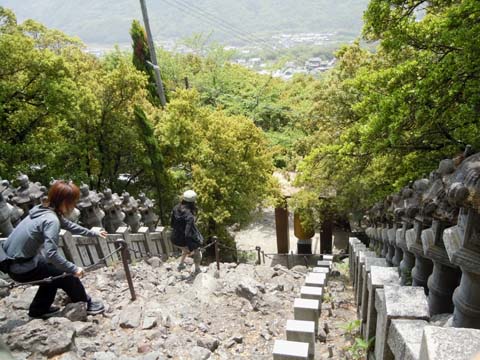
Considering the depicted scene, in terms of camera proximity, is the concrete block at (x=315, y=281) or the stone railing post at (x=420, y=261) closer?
the stone railing post at (x=420, y=261)

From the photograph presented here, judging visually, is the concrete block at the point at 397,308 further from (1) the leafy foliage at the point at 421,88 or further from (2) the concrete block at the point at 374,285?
(1) the leafy foliage at the point at 421,88

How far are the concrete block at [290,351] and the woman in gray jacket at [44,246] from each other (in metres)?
2.31

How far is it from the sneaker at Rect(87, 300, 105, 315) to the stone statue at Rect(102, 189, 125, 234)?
315 cm

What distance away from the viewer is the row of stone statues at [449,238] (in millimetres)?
1959

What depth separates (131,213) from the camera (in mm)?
8625

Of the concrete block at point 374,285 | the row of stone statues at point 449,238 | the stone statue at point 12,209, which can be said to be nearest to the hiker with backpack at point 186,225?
the stone statue at point 12,209

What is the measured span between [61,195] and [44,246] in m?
0.57

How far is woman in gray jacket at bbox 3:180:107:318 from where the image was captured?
3.92m

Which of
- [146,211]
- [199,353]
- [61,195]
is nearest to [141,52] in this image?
[146,211]

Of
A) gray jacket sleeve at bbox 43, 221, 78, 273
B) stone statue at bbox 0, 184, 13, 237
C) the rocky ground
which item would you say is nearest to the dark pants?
the rocky ground

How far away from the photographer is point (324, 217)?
14586 millimetres

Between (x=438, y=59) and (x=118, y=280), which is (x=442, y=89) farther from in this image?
(x=118, y=280)

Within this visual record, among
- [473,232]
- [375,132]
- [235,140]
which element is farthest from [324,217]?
[473,232]

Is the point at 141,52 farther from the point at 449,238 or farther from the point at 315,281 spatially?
the point at 449,238
